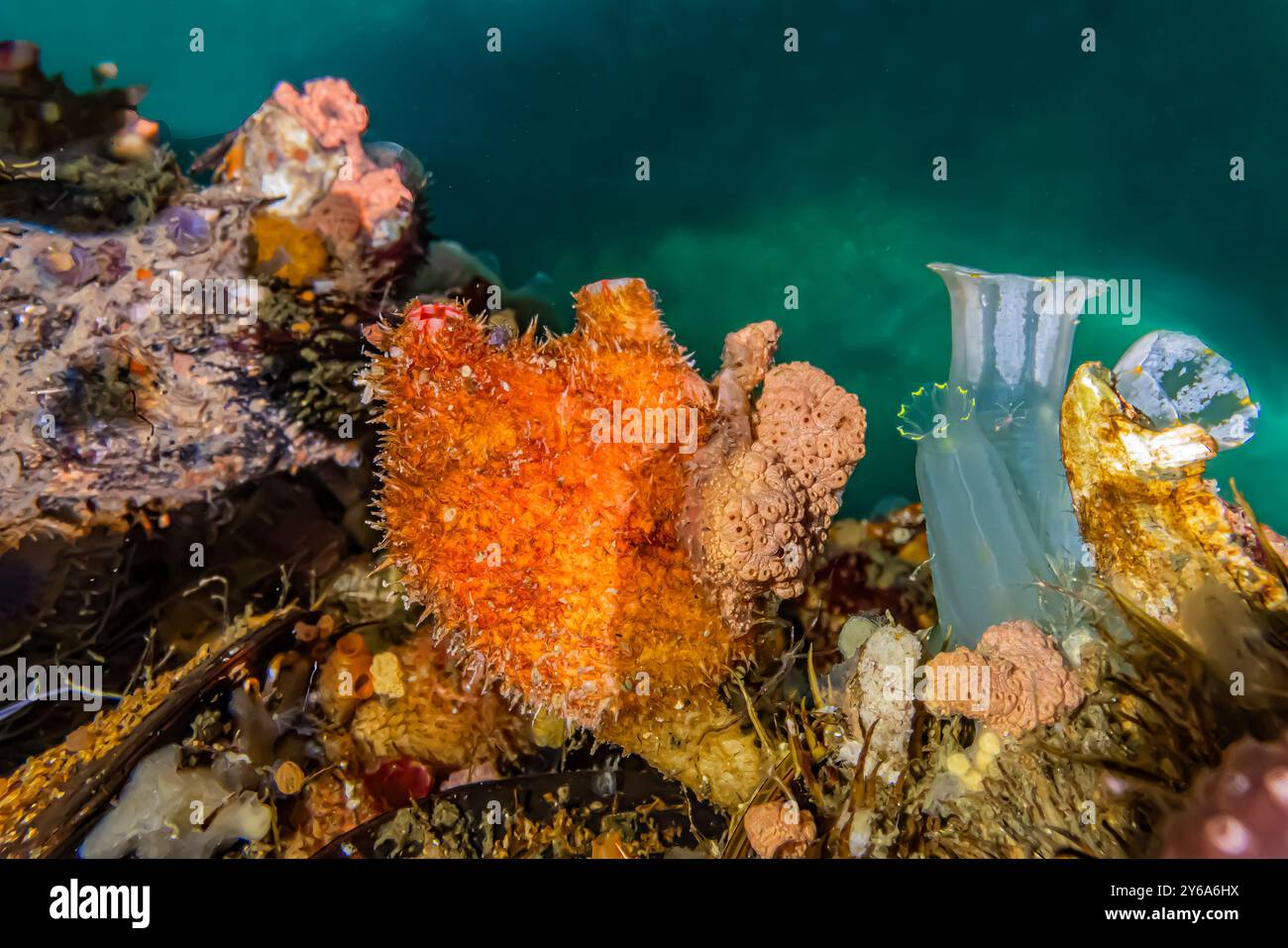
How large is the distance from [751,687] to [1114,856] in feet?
3.54

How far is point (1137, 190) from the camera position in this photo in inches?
105

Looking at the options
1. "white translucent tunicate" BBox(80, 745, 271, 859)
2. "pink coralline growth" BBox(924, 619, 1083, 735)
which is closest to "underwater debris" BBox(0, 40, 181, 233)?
"white translucent tunicate" BBox(80, 745, 271, 859)

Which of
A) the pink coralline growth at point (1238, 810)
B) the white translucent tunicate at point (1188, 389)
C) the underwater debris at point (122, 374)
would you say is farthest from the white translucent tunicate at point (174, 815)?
the white translucent tunicate at point (1188, 389)

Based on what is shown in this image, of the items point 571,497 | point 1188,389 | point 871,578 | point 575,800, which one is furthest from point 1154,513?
point 575,800

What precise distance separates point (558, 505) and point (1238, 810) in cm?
181

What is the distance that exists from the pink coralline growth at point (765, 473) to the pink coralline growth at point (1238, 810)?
1070 millimetres

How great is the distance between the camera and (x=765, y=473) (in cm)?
197

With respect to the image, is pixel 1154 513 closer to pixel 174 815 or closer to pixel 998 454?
pixel 998 454

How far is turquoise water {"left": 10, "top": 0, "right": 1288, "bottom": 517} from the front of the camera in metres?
2.60

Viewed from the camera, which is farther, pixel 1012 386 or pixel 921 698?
pixel 1012 386

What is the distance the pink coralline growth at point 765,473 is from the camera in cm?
191
